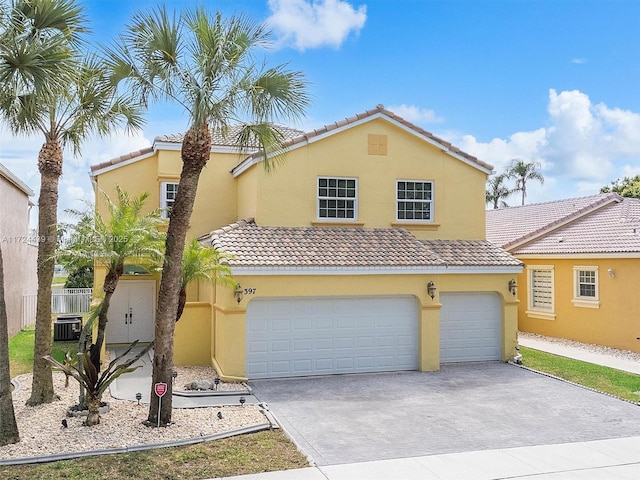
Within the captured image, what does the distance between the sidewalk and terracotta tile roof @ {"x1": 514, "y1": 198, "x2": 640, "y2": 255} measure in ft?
12.6

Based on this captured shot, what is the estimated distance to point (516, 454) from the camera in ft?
31.7

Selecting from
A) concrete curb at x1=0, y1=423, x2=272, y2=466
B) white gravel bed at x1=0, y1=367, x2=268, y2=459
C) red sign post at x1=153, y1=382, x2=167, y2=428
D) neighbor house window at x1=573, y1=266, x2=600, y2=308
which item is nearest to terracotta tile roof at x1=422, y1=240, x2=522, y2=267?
neighbor house window at x1=573, y1=266, x2=600, y2=308

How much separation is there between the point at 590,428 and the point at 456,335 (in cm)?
678

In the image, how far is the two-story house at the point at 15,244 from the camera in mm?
21453

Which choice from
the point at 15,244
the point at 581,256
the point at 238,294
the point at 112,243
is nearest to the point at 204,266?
the point at 238,294

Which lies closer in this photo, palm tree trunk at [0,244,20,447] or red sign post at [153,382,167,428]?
palm tree trunk at [0,244,20,447]

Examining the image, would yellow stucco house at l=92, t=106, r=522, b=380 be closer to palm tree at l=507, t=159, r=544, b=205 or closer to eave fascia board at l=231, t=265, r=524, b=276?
eave fascia board at l=231, t=265, r=524, b=276

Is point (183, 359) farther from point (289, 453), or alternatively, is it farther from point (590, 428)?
point (590, 428)

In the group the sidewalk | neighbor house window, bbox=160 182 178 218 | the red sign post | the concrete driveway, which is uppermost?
neighbor house window, bbox=160 182 178 218

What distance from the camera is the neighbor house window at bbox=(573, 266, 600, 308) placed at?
21047mm

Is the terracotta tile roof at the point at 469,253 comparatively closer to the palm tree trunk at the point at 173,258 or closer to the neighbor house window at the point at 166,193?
the palm tree trunk at the point at 173,258

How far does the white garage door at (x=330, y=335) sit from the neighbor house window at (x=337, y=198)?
3416 millimetres

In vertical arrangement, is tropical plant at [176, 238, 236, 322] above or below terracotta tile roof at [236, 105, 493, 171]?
below

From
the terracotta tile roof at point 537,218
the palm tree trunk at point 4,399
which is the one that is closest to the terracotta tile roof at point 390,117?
the terracotta tile roof at point 537,218
